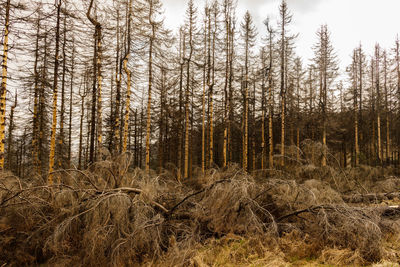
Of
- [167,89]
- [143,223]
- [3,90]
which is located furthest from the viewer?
[167,89]

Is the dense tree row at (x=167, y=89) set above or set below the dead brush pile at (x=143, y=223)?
above

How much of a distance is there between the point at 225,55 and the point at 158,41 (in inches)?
224

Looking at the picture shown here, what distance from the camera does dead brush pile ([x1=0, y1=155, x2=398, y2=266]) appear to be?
12.7 feet

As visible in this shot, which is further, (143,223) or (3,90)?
(3,90)

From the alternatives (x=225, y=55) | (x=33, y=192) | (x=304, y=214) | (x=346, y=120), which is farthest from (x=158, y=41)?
(x=346, y=120)

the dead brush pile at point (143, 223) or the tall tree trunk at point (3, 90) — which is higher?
the tall tree trunk at point (3, 90)

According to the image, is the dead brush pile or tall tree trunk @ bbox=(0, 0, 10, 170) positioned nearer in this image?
the dead brush pile

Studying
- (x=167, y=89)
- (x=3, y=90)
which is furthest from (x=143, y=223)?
(x=167, y=89)

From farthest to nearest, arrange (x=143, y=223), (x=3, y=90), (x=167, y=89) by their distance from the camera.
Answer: (x=167, y=89) → (x=3, y=90) → (x=143, y=223)

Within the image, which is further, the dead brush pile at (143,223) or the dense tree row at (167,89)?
the dense tree row at (167,89)

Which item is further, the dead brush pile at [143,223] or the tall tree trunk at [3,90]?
the tall tree trunk at [3,90]

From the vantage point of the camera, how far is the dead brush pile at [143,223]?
3883 millimetres

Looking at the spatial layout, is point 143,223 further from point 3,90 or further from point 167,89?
point 167,89

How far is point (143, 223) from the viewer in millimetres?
4000
